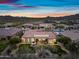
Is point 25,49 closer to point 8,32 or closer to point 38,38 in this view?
point 38,38

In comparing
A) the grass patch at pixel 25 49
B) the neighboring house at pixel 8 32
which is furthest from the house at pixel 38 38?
the neighboring house at pixel 8 32

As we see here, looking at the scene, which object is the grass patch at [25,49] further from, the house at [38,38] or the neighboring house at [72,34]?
the neighboring house at [72,34]

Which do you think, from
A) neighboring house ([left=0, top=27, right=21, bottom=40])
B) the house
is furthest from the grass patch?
neighboring house ([left=0, top=27, right=21, bottom=40])

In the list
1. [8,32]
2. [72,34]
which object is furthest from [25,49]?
[72,34]

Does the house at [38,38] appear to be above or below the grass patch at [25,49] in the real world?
above

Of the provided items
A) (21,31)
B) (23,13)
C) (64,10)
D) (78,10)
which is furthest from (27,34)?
(78,10)

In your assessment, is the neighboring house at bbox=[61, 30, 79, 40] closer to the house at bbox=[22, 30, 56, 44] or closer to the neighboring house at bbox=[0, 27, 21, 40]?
the house at bbox=[22, 30, 56, 44]
